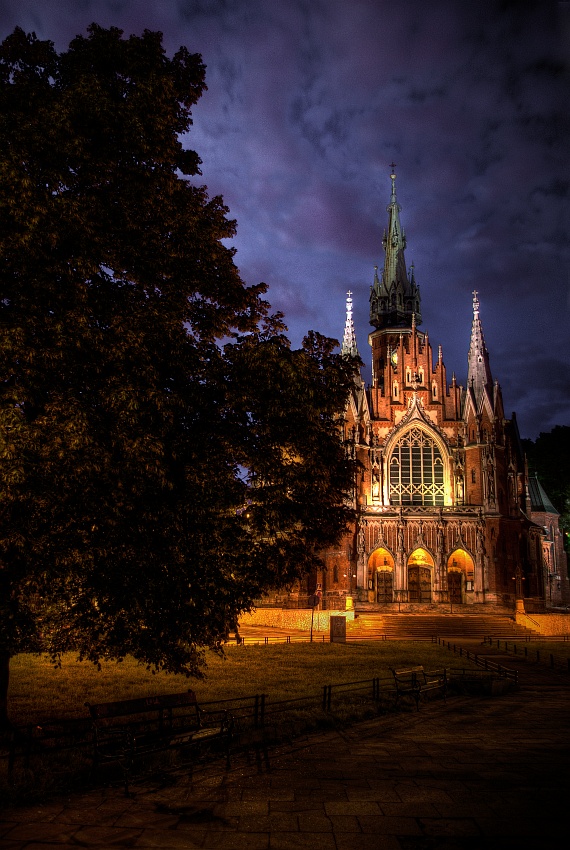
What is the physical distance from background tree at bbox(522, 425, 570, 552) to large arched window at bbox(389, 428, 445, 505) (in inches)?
818

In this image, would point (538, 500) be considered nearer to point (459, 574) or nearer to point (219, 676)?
point (459, 574)

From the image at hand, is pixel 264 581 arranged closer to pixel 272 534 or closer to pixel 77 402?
pixel 272 534

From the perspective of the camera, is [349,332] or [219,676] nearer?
[219,676]

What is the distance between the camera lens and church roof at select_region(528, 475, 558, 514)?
60.3 m

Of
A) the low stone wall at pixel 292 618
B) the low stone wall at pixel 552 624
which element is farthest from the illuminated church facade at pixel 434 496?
the low stone wall at pixel 292 618

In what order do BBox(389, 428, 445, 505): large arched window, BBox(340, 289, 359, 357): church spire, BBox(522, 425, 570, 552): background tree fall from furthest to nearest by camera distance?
BBox(522, 425, 570, 552): background tree, BBox(340, 289, 359, 357): church spire, BBox(389, 428, 445, 505): large arched window

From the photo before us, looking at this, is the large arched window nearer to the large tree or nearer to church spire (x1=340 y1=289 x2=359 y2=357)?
church spire (x1=340 y1=289 x2=359 y2=357)

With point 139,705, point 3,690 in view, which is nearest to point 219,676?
point 139,705

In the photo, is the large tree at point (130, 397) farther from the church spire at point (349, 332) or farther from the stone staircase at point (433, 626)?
the church spire at point (349, 332)

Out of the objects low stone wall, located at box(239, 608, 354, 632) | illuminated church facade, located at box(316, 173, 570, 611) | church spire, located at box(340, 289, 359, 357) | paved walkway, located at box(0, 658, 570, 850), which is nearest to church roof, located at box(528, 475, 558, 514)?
illuminated church facade, located at box(316, 173, 570, 611)

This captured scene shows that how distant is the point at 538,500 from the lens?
61031 millimetres

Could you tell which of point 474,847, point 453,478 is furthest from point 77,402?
point 453,478

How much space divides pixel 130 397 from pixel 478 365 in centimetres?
4643

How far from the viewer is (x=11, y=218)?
9.45 metres
